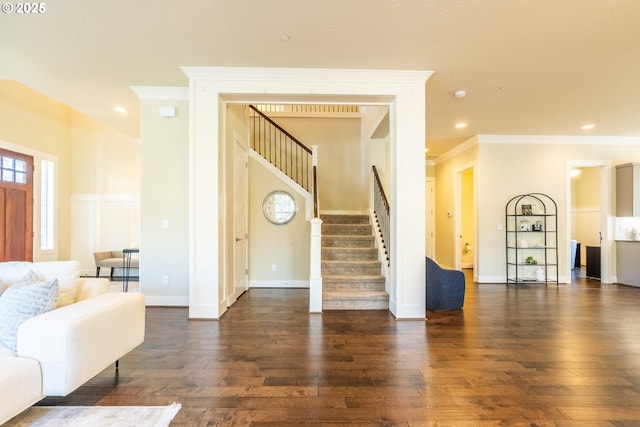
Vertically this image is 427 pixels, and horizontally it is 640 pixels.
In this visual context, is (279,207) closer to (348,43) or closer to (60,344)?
(348,43)

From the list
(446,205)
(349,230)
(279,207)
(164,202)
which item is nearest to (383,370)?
(349,230)

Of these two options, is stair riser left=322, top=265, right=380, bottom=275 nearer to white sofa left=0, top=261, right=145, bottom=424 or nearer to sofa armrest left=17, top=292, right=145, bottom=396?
white sofa left=0, top=261, right=145, bottom=424

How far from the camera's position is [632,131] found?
6.06m

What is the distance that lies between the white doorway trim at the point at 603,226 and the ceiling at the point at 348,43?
84.6 inches

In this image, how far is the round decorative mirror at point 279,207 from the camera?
5.81 m

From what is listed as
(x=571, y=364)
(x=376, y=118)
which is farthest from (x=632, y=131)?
(x=571, y=364)

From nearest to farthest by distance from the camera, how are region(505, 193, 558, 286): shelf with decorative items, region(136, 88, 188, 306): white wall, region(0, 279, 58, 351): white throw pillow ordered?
1. region(0, 279, 58, 351): white throw pillow
2. region(136, 88, 188, 306): white wall
3. region(505, 193, 558, 286): shelf with decorative items

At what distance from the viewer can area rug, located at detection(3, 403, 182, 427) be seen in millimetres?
1774

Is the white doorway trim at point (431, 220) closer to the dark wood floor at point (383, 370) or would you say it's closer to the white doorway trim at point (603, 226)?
the white doorway trim at point (603, 226)

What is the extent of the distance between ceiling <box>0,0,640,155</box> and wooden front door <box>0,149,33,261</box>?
2.39 m

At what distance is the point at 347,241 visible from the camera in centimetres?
547

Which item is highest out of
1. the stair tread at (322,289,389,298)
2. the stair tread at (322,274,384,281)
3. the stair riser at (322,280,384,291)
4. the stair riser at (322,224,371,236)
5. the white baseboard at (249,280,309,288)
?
the stair riser at (322,224,371,236)

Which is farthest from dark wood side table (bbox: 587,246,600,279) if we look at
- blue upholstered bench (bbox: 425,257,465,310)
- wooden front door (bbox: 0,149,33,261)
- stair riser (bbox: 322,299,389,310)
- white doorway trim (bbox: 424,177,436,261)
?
wooden front door (bbox: 0,149,33,261)

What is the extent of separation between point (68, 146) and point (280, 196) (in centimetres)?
512
